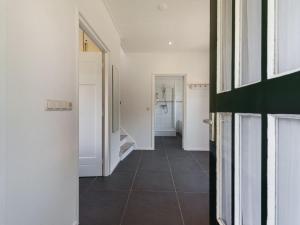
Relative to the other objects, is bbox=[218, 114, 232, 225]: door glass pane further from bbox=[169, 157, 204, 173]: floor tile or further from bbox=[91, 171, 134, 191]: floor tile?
bbox=[169, 157, 204, 173]: floor tile

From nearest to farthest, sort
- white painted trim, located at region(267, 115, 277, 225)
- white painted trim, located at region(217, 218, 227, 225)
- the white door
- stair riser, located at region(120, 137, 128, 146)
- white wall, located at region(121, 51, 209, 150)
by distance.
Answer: white painted trim, located at region(267, 115, 277, 225) < white painted trim, located at region(217, 218, 227, 225) < the white door < stair riser, located at region(120, 137, 128, 146) < white wall, located at region(121, 51, 209, 150)

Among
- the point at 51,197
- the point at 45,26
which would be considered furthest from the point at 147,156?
the point at 45,26

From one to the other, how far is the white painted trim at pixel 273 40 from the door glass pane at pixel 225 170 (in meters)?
0.45

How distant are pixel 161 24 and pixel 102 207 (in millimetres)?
3190

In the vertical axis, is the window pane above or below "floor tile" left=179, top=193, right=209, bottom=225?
above

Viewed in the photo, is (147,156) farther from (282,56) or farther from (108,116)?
(282,56)

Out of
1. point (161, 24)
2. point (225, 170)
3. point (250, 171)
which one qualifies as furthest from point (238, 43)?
point (161, 24)

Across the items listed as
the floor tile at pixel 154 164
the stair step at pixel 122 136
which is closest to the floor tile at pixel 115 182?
the floor tile at pixel 154 164

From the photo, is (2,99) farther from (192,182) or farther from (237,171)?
(192,182)

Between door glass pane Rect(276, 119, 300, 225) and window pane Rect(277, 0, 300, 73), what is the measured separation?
17cm

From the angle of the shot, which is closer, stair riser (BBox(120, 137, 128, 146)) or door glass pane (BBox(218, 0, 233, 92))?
door glass pane (BBox(218, 0, 233, 92))

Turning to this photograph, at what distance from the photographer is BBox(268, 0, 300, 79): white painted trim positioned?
68cm

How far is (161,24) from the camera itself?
393 cm

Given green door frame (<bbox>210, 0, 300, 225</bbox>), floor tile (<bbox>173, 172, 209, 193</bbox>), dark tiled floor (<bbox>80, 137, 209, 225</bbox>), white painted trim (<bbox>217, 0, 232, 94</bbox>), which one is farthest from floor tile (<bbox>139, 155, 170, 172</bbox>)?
green door frame (<bbox>210, 0, 300, 225</bbox>)
